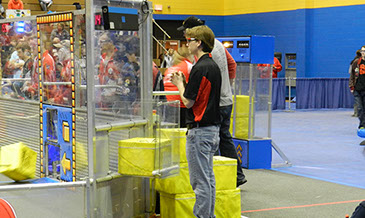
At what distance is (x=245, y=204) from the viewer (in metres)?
6.19

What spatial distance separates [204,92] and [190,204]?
111cm

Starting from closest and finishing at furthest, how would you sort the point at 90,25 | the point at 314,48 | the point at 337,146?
the point at 90,25
the point at 337,146
the point at 314,48

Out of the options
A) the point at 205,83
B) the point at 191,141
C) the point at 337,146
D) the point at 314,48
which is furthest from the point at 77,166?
the point at 314,48

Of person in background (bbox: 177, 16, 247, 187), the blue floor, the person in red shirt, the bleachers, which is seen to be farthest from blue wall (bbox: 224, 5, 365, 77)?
person in background (bbox: 177, 16, 247, 187)

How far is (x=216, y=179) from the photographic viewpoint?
532 cm

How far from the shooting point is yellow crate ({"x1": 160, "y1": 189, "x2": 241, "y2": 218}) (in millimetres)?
5082

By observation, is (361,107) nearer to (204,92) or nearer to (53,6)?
(204,92)

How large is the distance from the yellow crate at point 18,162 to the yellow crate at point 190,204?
130 centimetres

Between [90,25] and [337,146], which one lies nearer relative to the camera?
[90,25]

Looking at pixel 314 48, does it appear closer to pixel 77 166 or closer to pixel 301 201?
pixel 301 201

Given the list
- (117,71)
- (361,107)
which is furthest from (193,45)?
(361,107)

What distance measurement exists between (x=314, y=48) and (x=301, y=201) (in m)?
14.6

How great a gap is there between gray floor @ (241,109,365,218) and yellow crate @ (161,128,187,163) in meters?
1.03

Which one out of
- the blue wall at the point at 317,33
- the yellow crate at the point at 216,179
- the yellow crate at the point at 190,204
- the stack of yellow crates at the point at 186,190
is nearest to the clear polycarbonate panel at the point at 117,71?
the stack of yellow crates at the point at 186,190
